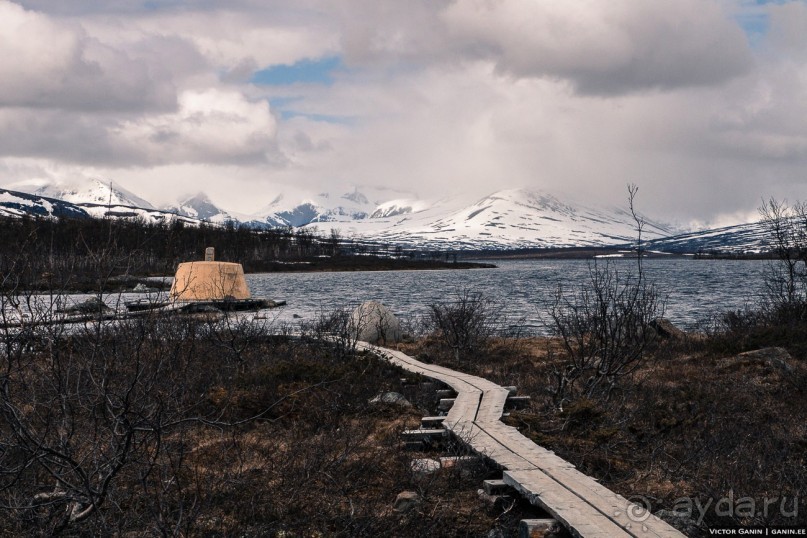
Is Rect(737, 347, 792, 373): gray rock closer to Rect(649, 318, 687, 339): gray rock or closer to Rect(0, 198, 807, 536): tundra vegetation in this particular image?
Rect(0, 198, 807, 536): tundra vegetation

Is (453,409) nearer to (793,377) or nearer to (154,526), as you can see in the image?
(154,526)

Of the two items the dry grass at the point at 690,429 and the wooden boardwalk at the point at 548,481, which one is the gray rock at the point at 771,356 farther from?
the wooden boardwalk at the point at 548,481

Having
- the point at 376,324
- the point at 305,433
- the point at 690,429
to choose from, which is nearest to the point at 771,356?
the point at 690,429

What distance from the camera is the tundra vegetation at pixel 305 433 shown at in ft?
20.6

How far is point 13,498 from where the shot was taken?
6254 millimetres

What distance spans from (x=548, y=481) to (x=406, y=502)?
61.7 inches

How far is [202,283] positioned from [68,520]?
1070 inches

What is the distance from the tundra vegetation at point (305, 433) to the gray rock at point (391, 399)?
0.26 metres

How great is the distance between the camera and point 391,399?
1342cm

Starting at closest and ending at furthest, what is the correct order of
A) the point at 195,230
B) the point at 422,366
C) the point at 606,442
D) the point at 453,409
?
the point at 606,442
the point at 453,409
the point at 422,366
the point at 195,230

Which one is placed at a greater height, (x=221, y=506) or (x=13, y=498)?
(x=13, y=498)

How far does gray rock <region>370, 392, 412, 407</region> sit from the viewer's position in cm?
1323

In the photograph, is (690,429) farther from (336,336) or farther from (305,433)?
(336,336)

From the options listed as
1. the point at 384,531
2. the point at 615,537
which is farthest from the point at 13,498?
the point at 615,537
